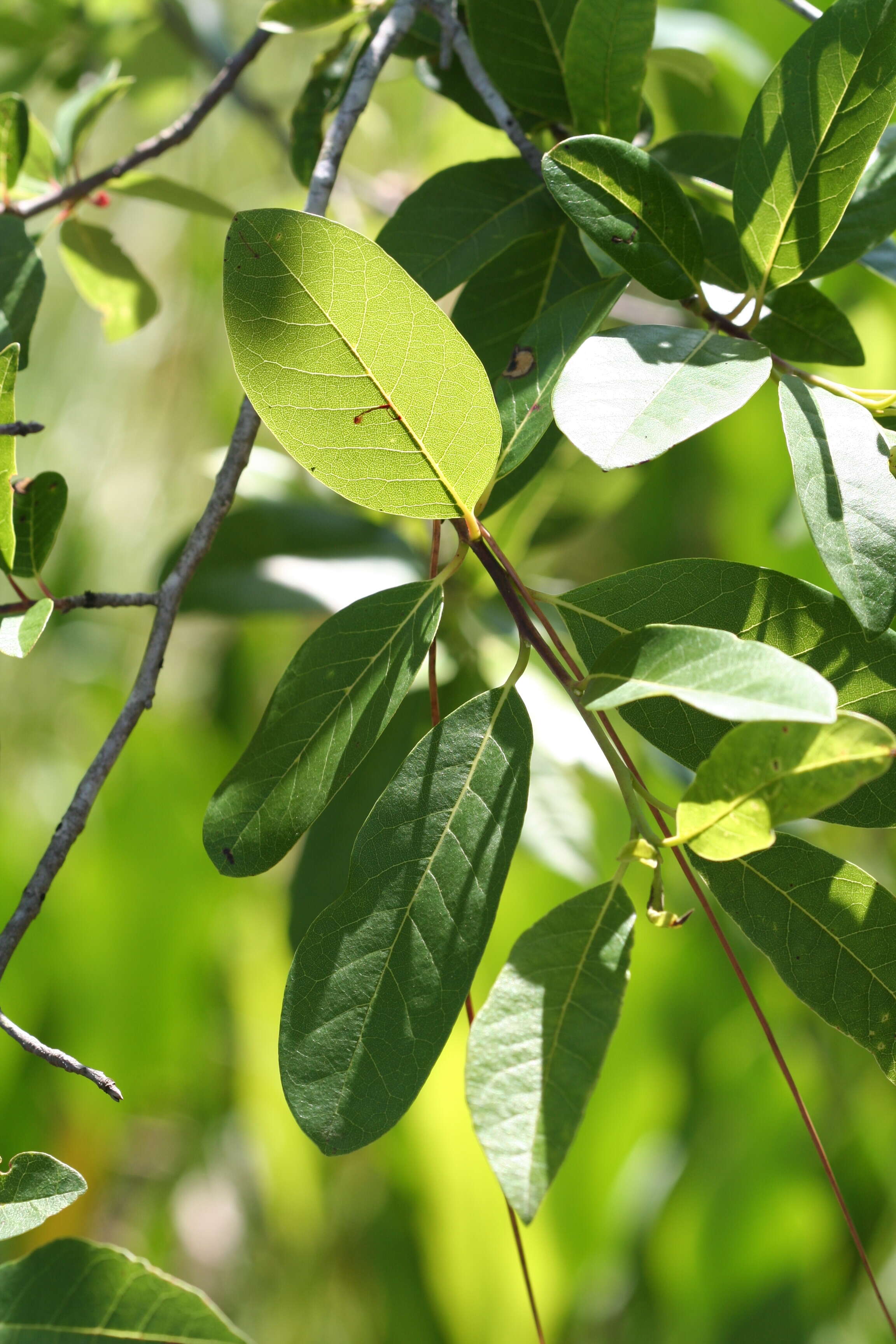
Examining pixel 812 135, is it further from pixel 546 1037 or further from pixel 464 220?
pixel 546 1037

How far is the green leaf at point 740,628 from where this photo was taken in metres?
0.24

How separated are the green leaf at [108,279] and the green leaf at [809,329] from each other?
0.86 ft

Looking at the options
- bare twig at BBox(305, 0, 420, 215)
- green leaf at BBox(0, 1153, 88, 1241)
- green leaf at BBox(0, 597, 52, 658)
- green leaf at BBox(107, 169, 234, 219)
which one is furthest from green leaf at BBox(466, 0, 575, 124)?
green leaf at BBox(0, 1153, 88, 1241)

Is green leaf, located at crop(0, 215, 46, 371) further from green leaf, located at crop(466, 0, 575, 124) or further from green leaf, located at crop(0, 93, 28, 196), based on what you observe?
green leaf, located at crop(466, 0, 575, 124)

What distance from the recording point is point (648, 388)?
0.23 m

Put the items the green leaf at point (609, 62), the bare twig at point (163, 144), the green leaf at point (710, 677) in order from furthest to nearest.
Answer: the bare twig at point (163, 144) → the green leaf at point (609, 62) → the green leaf at point (710, 677)

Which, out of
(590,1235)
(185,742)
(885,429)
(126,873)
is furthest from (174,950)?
(885,429)

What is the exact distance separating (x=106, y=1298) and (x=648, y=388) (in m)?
0.27

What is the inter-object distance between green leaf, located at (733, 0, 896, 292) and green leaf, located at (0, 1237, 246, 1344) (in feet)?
1.05

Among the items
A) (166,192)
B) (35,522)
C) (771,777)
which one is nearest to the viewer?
(771,777)

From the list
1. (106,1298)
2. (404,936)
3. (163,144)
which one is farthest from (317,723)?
(163,144)

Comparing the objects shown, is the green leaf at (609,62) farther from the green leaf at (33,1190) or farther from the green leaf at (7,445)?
the green leaf at (33,1190)

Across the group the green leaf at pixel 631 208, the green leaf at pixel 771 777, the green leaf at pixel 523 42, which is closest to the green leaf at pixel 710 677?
the green leaf at pixel 771 777

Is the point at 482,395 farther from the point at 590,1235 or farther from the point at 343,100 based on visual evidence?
the point at 590,1235
